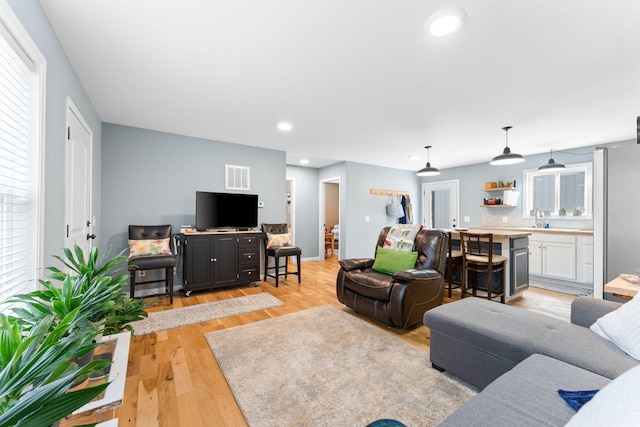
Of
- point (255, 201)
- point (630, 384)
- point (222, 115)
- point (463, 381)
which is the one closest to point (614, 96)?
point (463, 381)

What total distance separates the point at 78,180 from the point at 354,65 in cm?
283

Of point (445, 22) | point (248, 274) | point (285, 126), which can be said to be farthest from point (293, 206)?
point (445, 22)

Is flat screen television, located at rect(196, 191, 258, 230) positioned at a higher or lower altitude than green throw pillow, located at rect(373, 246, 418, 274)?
higher

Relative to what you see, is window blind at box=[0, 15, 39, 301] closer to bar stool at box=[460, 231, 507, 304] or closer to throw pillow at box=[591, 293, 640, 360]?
throw pillow at box=[591, 293, 640, 360]

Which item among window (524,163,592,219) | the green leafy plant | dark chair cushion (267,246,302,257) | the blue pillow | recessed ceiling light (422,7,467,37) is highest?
recessed ceiling light (422,7,467,37)

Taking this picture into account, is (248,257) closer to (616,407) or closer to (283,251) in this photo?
(283,251)

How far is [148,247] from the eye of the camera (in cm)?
365

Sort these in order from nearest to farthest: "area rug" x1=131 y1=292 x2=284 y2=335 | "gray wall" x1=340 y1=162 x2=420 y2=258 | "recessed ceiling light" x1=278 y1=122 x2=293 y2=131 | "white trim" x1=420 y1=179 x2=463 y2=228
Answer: "area rug" x1=131 y1=292 x2=284 y2=335
"recessed ceiling light" x1=278 y1=122 x2=293 y2=131
"gray wall" x1=340 y1=162 x2=420 y2=258
"white trim" x1=420 y1=179 x2=463 y2=228

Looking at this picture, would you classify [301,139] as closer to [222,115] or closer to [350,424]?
[222,115]

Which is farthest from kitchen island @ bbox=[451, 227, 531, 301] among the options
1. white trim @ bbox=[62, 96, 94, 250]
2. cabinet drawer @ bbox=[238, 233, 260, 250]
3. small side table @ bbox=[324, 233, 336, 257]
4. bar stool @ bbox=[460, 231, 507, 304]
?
white trim @ bbox=[62, 96, 94, 250]

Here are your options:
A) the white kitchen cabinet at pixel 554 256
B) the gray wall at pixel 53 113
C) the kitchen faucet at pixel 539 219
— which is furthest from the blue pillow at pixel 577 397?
the kitchen faucet at pixel 539 219

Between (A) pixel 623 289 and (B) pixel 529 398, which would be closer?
(B) pixel 529 398

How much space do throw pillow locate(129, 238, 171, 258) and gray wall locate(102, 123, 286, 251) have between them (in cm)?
32

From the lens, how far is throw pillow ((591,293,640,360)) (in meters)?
1.29
